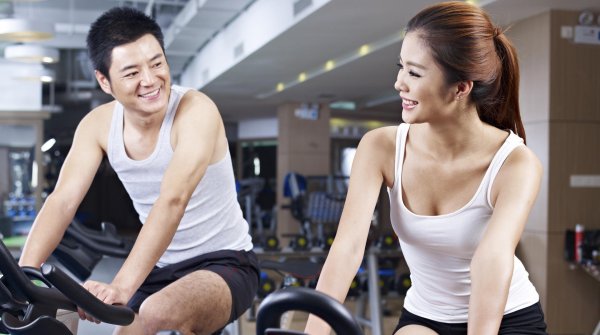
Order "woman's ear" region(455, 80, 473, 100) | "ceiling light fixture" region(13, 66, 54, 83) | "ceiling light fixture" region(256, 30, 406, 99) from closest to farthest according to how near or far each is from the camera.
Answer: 1. "woman's ear" region(455, 80, 473, 100)
2. "ceiling light fixture" region(256, 30, 406, 99)
3. "ceiling light fixture" region(13, 66, 54, 83)

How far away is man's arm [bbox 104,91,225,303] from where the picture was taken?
1.49m

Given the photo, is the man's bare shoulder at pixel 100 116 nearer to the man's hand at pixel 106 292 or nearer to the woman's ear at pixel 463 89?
the man's hand at pixel 106 292

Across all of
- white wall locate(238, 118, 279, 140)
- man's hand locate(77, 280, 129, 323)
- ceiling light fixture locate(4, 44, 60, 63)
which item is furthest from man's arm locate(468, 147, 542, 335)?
white wall locate(238, 118, 279, 140)

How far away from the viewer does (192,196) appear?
1.87 metres

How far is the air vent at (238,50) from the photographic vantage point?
876cm

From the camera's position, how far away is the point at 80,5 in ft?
34.5

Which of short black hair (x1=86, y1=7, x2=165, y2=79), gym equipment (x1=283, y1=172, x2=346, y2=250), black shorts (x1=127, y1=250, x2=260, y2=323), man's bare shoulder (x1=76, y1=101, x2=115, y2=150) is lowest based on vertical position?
gym equipment (x1=283, y1=172, x2=346, y2=250)

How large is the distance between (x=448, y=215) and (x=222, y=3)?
6.77 metres

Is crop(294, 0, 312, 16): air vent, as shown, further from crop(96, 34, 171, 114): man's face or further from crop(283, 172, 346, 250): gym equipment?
crop(96, 34, 171, 114): man's face

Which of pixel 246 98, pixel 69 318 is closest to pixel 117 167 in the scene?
pixel 69 318

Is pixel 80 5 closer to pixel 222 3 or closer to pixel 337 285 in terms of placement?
pixel 222 3

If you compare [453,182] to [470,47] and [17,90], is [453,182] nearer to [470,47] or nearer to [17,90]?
[470,47]

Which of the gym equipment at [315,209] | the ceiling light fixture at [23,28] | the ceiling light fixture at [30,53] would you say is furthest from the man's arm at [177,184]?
the ceiling light fixture at [30,53]

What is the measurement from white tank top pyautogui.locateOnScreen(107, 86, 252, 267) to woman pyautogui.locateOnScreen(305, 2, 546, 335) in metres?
0.48
